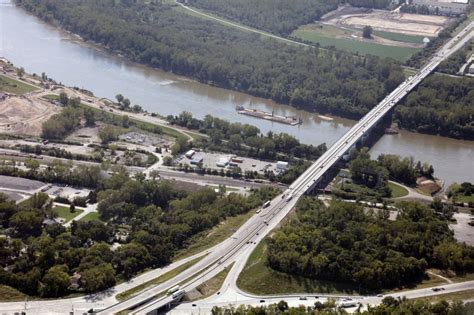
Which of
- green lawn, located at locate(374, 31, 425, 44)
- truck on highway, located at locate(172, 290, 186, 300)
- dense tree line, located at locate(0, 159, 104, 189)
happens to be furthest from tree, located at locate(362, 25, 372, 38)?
truck on highway, located at locate(172, 290, 186, 300)

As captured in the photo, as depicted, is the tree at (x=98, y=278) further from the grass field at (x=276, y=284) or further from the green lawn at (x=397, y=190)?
the green lawn at (x=397, y=190)

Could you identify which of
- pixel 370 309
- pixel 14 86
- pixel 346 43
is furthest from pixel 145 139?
pixel 346 43

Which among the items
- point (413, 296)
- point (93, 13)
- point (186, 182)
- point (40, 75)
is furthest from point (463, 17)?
point (413, 296)

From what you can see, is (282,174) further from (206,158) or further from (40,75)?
(40,75)

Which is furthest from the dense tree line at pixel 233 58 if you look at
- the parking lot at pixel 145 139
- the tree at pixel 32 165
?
the tree at pixel 32 165

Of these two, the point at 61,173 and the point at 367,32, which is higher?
the point at 367,32

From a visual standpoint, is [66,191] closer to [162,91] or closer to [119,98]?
[119,98]

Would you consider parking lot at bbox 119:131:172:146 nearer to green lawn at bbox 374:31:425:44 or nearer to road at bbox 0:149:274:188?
road at bbox 0:149:274:188
